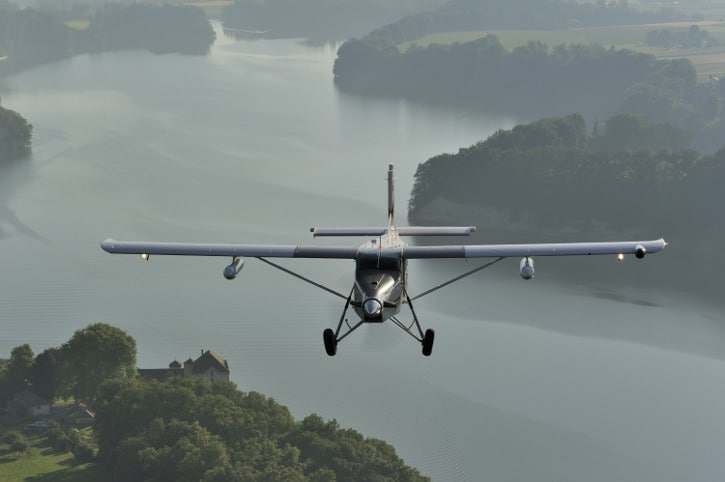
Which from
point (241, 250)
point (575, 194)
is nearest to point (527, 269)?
point (241, 250)

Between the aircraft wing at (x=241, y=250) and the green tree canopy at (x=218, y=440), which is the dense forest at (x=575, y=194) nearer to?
the green tree canopy at (x=218, y=440)

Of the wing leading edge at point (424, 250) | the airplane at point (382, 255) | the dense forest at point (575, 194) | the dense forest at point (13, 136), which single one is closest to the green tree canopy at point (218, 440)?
the wing leading edge at point (424, 250)

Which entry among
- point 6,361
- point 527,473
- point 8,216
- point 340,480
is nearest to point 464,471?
point 527,473

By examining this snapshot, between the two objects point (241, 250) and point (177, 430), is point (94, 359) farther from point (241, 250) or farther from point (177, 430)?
point (241, 250)

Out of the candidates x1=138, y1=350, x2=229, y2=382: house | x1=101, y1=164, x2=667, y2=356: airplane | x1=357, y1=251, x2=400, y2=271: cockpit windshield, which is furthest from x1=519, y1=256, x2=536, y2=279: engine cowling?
x1=138, y1=350, x2=229, y2=382: house

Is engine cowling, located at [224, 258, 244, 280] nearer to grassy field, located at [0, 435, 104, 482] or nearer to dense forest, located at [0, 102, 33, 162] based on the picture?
grassy field, located at [0, 435, 104, 482]
